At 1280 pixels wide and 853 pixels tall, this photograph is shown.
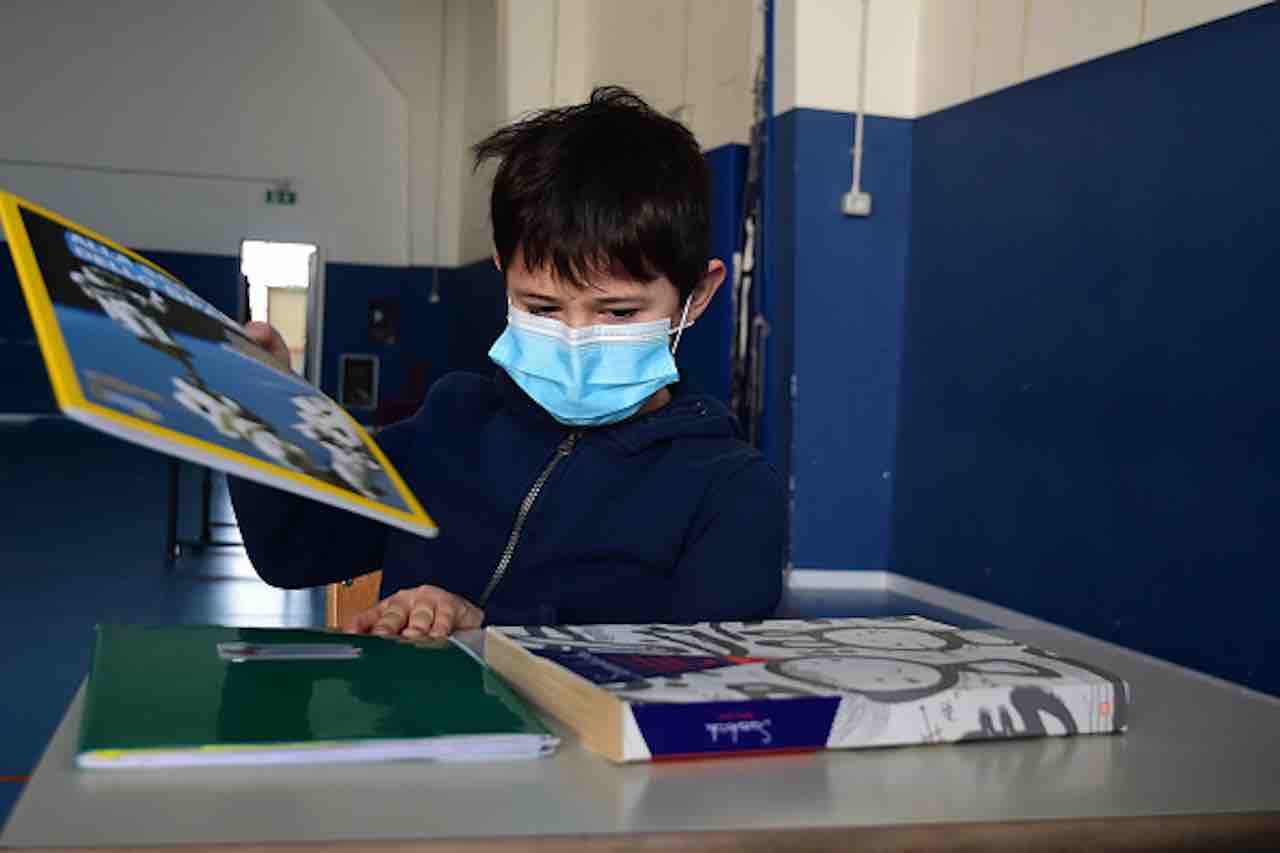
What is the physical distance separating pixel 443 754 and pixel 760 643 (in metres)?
0.24

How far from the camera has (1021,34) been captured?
4.04 meters

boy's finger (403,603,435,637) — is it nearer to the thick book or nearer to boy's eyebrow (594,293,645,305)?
the thick book

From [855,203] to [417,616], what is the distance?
3926mm

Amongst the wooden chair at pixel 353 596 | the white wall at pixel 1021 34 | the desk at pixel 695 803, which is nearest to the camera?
the desk at pixel 695 803

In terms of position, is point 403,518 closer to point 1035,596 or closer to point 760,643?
point 760,643

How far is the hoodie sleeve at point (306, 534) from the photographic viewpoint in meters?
1.12

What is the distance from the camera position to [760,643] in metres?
0.77

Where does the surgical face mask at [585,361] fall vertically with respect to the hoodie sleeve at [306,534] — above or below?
above

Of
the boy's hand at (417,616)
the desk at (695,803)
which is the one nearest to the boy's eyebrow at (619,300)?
the boy's hand at (417,616)

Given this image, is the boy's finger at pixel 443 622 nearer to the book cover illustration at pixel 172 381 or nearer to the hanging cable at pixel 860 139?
the book cover illustration at pixel 172 381

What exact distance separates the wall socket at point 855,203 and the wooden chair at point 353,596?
3212mm

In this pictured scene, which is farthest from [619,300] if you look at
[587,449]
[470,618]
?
[470,618]

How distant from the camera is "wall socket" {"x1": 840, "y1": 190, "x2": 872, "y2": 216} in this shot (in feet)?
15.4

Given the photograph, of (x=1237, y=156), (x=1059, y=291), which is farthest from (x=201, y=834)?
(x=1059, y=291)
